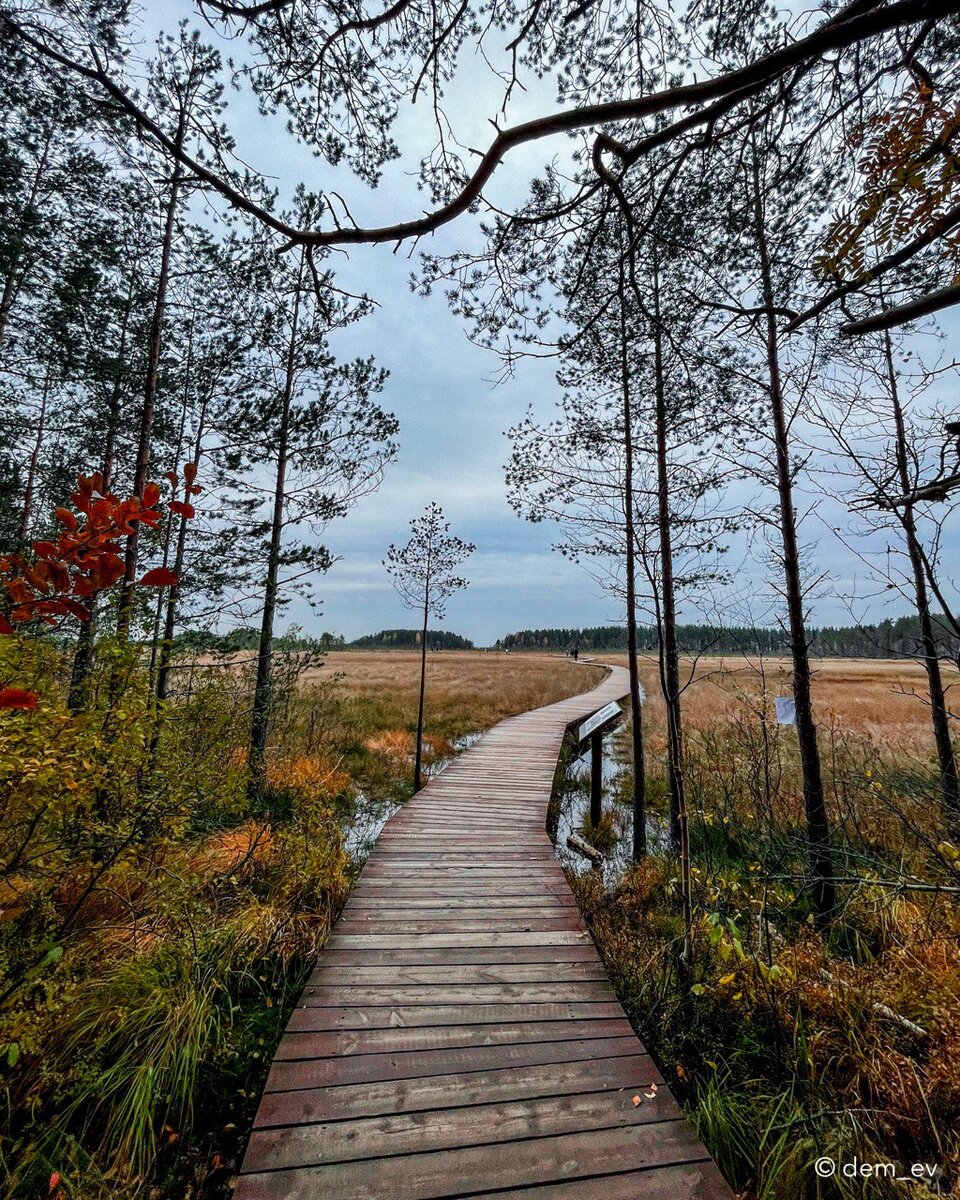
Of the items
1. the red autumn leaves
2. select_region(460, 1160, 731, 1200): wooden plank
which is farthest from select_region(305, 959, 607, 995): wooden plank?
the red autumn leaves

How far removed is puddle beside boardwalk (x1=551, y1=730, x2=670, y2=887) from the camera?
6.76m

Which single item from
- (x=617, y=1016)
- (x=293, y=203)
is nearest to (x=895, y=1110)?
(x=617, y=1016)

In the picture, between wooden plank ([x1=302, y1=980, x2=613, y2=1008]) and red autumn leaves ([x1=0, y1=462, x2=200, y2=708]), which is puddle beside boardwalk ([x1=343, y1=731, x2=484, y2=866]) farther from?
red autumn leaves ([x1=0, y1=462, x2=200, y2=708])

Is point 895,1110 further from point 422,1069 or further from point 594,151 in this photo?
point 594,151

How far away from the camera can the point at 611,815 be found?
29.2 feet

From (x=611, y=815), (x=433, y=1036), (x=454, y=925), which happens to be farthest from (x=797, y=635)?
(x=611, y=815)

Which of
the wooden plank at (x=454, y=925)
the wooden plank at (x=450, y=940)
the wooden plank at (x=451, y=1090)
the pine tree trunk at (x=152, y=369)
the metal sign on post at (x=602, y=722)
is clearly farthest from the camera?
the metal sign on post at (x=602, y=722)

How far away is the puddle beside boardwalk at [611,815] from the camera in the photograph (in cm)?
676

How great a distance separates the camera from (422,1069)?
7.59 ft

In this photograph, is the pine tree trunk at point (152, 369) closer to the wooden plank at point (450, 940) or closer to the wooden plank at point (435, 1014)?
the wooden plank at point (450, 940)

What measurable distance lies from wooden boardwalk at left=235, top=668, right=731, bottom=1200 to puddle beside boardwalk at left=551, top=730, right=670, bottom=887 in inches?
112

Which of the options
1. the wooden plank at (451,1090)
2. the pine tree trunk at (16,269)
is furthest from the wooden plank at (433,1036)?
the pine tree trunk at (16,269)

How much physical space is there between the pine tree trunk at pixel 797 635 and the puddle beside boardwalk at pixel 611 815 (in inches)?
98.8

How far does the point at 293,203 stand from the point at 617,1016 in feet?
26.2
